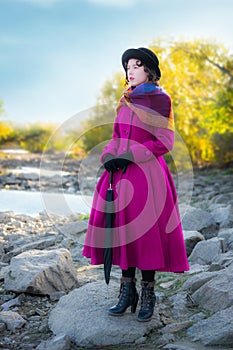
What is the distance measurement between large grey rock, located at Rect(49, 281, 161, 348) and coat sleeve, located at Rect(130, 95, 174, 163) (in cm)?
106

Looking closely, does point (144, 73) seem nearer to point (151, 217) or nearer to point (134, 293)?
point (151, 217)

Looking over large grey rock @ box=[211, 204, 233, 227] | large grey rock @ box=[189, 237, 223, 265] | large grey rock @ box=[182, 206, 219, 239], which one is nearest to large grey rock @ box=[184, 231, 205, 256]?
large grey rock @ box=[189, 237, 223, 265]

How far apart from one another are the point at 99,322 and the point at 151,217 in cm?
76

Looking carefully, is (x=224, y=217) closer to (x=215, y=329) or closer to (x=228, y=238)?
(x=228, y=238)

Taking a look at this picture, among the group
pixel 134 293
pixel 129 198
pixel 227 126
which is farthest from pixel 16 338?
pixel 227 126

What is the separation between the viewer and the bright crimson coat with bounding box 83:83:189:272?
10.3 feet

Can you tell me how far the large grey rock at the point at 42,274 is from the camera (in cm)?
381

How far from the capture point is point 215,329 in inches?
121

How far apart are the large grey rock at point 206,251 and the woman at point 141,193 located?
1.38 metres

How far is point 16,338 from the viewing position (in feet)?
10.5

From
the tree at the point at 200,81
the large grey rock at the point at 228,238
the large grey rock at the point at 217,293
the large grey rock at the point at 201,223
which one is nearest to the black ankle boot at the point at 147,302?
the large grey rock at the point at 217,293

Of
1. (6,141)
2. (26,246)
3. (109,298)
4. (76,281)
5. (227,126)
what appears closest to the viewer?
(109,298)

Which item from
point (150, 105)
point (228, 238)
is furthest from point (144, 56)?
point (228, 238)

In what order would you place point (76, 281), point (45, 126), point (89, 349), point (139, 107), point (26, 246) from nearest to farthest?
point (89, 349) → point (139, 107) → point (76, 281) → point (26, 246) → point (45, 126)
